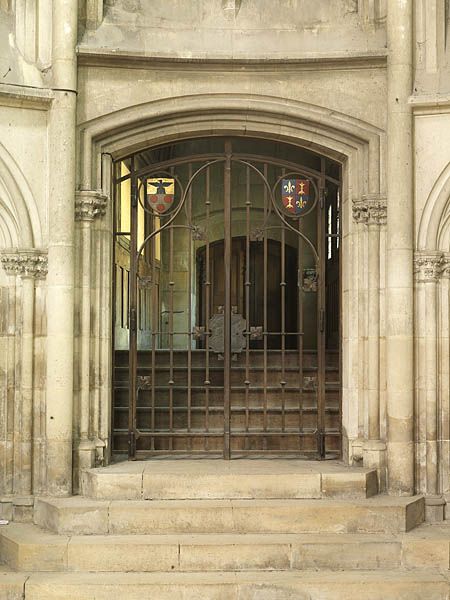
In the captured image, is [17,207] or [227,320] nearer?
[17,207]

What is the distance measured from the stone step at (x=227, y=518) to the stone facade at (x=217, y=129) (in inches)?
15.4

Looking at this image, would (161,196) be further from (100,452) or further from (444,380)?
(444,380)

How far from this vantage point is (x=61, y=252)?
6.52m

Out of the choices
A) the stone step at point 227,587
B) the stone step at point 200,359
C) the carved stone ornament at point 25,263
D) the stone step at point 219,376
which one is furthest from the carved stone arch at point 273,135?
the stone step at point 200,359

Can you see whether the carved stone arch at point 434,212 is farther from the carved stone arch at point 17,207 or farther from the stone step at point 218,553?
the carved stone arch at point 17,207

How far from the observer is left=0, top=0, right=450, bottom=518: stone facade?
655cm

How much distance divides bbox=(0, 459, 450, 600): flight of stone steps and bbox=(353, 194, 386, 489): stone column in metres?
A: 0.27

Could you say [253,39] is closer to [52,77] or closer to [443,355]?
[52,77]

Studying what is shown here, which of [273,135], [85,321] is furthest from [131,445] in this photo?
[273,135]

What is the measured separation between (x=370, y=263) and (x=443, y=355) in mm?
920

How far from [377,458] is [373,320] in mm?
1074

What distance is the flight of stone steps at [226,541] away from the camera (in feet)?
18.2

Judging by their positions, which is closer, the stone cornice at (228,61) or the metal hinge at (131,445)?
the stone cornice at (228,61)

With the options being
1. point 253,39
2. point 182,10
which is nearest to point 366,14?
point 253,39
